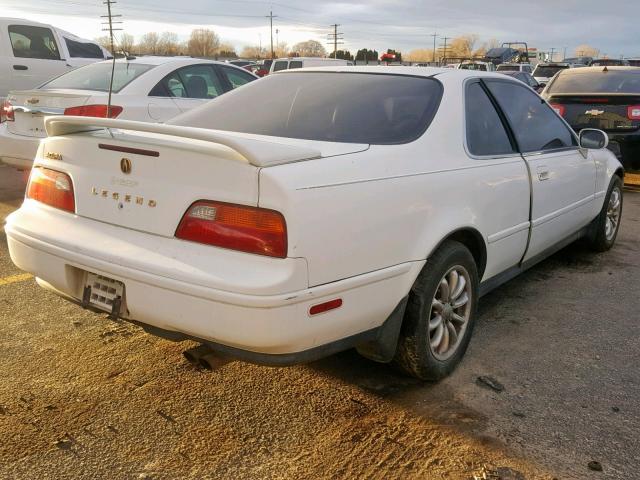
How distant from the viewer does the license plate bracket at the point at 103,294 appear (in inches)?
98.3

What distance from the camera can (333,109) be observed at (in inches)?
124

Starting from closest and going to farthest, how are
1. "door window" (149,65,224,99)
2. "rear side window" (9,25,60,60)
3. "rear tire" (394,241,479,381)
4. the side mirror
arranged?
"rear tire" (394,241,479,381) < the side mirror < "door window" (149,65,224,99) < "rear side window" (9,25,60,60)

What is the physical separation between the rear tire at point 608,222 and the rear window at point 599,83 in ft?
12.0

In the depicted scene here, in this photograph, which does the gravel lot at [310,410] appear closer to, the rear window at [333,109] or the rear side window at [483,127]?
the rear side window at [483,127]

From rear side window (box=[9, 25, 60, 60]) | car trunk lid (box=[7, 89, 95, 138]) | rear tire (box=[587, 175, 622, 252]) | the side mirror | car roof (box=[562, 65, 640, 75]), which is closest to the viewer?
the side mirror

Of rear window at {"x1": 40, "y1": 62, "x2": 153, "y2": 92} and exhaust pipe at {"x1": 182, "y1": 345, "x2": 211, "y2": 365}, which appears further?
rear window at {"x1": 40, "y1": 62, "x2": 153, "y2": 92}

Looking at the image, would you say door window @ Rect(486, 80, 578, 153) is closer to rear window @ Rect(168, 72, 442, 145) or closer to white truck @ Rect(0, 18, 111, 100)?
rear window @ Rect(168, 72, 442, 145)

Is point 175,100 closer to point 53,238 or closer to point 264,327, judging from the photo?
point 53,238

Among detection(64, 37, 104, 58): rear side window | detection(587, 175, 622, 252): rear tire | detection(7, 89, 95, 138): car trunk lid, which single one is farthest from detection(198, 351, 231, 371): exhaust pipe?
detection(64, 37, 104, 58): rear side window

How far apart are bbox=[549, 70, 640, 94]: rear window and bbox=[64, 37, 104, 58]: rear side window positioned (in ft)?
26.6

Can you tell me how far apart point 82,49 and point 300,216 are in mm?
10960

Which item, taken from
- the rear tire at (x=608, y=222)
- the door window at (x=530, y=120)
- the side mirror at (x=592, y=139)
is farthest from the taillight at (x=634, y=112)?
the door window at (x=530, y=120)

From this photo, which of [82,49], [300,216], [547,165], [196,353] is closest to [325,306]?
[300,216]

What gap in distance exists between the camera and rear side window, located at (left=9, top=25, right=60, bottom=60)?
1060cm
